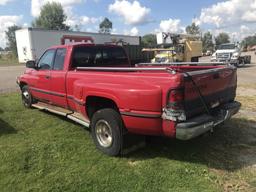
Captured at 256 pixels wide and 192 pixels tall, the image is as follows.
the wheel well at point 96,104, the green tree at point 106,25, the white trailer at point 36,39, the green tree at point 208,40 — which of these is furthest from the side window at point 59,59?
the green tree at point 106,25

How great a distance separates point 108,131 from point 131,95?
969mm

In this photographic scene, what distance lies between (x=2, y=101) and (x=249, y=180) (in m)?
7.92

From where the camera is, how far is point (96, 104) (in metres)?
4.82

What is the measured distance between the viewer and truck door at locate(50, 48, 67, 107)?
18.3 ft

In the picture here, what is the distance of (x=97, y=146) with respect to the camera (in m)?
4.72

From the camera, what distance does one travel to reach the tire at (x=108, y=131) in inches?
166

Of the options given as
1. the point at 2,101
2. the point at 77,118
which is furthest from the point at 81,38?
the point at 77,118

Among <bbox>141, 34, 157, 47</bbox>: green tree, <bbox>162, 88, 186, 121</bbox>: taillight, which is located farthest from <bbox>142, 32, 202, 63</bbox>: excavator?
<bbox>162, 88, 186, 121</bbox>: taillight

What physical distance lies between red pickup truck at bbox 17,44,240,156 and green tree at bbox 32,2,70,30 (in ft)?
211

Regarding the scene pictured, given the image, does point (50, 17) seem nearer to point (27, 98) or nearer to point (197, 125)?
point (27, 98)

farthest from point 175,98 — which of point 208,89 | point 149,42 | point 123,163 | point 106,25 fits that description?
point 106,25

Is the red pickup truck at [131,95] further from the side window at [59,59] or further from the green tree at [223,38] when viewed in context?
the green tree at [223,38]

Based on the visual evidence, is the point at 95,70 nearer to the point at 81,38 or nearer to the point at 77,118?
the point at 77,118

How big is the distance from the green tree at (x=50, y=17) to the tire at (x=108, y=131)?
65.7 meters
